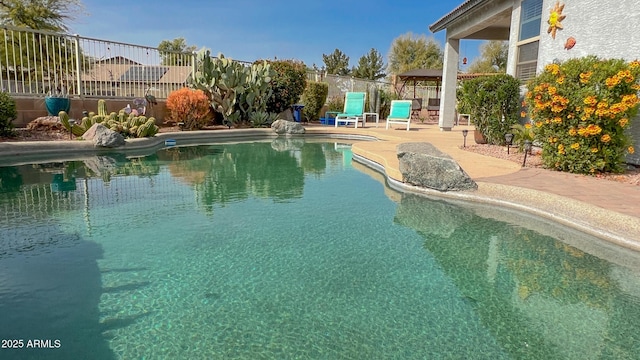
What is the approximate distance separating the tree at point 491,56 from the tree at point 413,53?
13.1 feet

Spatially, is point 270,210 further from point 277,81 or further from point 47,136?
point 277,81

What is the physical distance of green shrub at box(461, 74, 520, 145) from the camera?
8906 mm

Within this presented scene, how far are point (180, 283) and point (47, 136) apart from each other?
8.83 metres

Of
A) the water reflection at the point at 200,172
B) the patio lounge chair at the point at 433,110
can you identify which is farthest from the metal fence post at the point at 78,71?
the patio lounge chair at the point at 433,110

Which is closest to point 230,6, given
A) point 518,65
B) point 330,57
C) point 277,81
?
point 277,81

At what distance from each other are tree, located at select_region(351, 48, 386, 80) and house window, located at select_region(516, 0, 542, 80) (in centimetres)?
4059

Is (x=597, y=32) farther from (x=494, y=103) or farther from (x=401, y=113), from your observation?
(x=401, y=113)

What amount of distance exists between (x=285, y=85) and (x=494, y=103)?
8.53 m

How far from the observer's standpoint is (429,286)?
10.3 feet

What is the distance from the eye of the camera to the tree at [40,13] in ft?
72.5

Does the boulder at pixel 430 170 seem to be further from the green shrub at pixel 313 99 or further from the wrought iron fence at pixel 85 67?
the green shrub at pixel 313 99

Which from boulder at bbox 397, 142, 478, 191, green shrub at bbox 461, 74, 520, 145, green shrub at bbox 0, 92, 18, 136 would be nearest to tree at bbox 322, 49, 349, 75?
green shrub at bbox 461, 74, 520, 145

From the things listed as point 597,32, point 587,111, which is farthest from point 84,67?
point 597,32

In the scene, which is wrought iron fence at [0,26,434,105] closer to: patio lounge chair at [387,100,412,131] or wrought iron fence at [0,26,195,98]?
wrought iron fence at [0,26,195,98]
